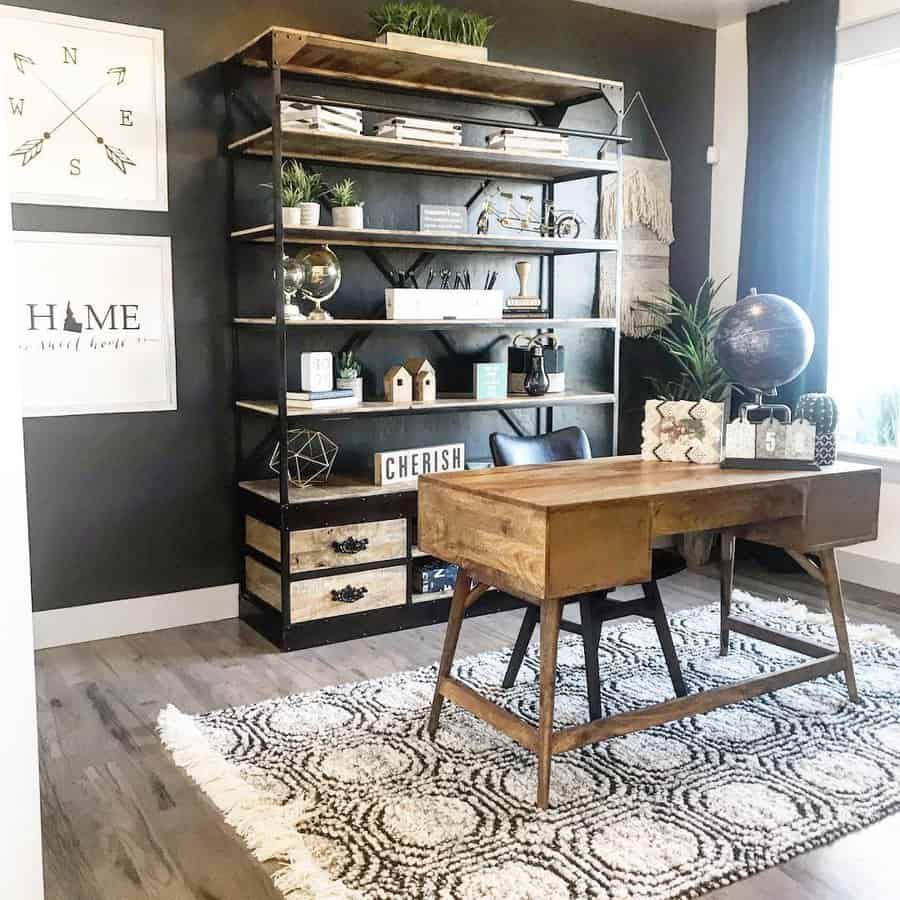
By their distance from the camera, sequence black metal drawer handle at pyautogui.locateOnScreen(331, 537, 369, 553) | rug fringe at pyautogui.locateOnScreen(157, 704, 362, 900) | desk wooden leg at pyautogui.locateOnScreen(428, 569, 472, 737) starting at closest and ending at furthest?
rug fringe at pyautogui.locateOnScreen(157, 704, 362, 900), desk wooden leg at pyautogui.locateOnScreen(428, 569, 472, 737), black metal drawer handle at pyautogui.locateOnScreen(331, 537, 369, 553)

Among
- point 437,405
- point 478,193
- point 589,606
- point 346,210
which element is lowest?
point 589,606

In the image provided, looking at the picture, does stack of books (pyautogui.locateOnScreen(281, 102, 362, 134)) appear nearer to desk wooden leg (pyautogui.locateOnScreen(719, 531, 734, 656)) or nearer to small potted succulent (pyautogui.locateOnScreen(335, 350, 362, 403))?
small potted succulent (pyautogui.locateOnScreen(335, 350, 362, 403))

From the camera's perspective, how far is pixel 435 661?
3.67m

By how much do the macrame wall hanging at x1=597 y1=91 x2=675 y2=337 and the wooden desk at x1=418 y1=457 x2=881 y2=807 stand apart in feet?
6.54

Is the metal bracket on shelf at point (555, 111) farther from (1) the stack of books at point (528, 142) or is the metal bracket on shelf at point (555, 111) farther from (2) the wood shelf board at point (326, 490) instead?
(2) the wood shelf board at point (326, 490)

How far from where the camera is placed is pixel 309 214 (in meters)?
3.84

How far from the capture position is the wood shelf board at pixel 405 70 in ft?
12.1

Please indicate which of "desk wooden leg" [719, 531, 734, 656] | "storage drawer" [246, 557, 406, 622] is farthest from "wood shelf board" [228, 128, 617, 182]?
"desk wooden leg" [719, 531, 734, 656]

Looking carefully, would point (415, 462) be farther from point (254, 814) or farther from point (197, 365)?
point (254, 814)

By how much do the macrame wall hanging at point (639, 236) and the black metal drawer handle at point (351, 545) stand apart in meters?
1.88

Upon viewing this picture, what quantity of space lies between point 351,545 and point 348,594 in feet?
0.63

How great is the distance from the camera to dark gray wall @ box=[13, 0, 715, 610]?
3832 mm

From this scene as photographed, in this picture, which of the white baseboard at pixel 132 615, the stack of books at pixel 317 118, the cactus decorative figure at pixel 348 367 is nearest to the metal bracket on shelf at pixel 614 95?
the stack of books at pixel 317 118

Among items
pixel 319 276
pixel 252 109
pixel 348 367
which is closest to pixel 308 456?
pixel 348 367
